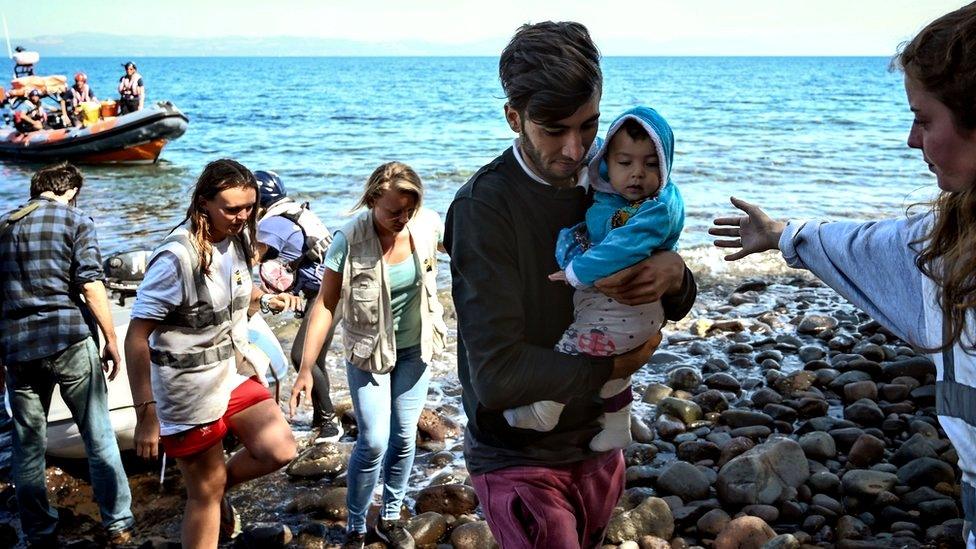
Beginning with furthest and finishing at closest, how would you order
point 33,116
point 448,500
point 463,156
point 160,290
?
point 33,116 → point 463,156 → point 448,500 → point 160,290

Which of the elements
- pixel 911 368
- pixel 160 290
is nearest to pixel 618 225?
pixel 160 290

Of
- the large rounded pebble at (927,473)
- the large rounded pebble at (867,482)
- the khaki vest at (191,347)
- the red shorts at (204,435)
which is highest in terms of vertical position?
the khaki vest at (191,347)

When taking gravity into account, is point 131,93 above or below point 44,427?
above

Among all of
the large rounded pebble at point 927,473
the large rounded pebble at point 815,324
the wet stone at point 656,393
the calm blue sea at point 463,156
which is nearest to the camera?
the large rounded pebble at point 927,473

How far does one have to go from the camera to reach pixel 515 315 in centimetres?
214

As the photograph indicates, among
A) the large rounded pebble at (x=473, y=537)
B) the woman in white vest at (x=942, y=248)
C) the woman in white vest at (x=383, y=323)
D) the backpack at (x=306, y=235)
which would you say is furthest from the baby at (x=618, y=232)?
the backpack at (x=306, y=235)

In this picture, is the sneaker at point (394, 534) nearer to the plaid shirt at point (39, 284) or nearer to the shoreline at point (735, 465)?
the shoreline at point (735, 465)

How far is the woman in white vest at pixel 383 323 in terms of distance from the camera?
14.1ft

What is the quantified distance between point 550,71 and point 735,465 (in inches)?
143

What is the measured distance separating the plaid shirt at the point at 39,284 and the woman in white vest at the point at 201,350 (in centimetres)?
112

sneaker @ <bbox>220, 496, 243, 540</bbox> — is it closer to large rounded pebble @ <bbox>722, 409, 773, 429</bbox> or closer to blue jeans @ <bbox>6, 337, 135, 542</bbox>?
blue jeans @ <bbox>6, 337, 135, 542</bbox>

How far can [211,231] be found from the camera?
3932mm

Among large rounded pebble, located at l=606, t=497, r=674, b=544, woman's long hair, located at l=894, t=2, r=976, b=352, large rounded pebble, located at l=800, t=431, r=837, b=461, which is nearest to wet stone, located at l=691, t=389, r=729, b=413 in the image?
large rounded pebble, located at l=800, t=431, r=837, b=461

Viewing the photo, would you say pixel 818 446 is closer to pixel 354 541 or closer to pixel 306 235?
pixel 354 541
